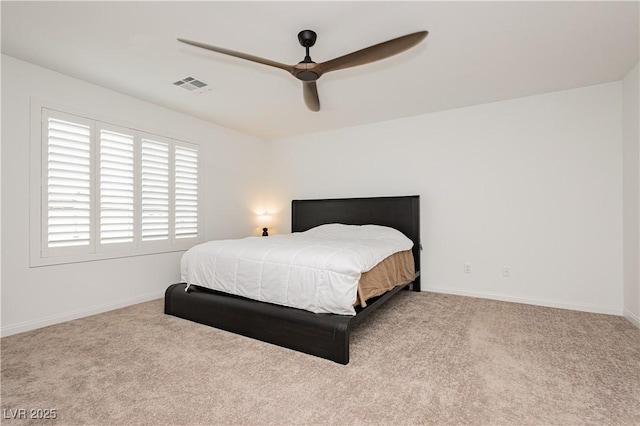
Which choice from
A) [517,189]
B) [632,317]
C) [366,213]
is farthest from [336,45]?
[632,317]

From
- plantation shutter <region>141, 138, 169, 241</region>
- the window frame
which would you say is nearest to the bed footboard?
the window frame

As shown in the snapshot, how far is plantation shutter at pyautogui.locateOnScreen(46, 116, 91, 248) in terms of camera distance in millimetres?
2939

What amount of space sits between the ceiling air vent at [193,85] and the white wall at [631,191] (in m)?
4.28

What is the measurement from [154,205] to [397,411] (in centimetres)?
355

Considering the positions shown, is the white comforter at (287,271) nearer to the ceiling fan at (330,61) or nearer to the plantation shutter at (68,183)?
the plantation shutter at (68,183)

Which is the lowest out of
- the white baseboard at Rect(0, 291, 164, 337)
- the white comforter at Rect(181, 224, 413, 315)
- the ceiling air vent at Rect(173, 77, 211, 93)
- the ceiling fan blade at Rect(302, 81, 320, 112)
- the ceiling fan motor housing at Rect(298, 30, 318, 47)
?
the white baseboard at Rect(0, 291, 164, 337)

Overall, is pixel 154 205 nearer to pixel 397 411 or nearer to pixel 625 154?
pixel 397 411

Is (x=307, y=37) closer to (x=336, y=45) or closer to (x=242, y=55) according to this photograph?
(x=336, y=45)

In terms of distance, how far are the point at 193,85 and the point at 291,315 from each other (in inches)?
104

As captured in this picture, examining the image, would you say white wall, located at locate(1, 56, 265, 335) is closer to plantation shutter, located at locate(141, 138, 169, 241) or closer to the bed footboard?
plantation shutter, located at locate(141, 138, 169, 241)

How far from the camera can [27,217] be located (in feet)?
9.17

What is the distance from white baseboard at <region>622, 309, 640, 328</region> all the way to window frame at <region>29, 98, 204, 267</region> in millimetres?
5094

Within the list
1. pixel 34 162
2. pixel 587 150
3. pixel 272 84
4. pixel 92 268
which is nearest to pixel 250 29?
pixel 272 84

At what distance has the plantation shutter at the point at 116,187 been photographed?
10.9 ft
